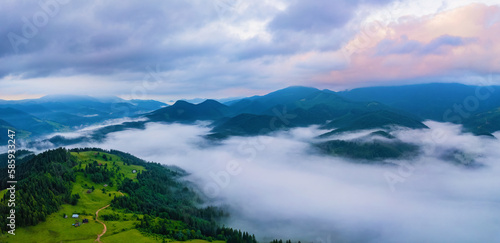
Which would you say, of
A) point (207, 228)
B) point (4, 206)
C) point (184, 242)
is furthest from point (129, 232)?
point (4, 206)

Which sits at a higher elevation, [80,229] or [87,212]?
[87,212]

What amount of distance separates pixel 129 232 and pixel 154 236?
1266 centimetres

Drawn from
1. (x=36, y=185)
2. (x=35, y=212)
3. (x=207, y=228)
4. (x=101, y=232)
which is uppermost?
(x=36, y=185)

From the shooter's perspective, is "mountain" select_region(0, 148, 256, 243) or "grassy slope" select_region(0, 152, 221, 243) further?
"mountain" select_region(0, 148, 256, 243)

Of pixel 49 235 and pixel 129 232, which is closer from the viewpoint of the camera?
pixel 49 235

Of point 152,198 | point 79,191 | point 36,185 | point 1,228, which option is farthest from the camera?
point 152,198

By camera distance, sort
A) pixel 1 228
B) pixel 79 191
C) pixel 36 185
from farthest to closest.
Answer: pixel 79 191
pixel 36 185
pixel 1 228

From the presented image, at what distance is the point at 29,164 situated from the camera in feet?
655

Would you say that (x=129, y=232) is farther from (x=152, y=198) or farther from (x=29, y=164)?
(x=29, y=164)

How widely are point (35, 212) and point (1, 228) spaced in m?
13.0

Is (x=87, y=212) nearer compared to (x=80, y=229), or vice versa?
(x=80, y=229)

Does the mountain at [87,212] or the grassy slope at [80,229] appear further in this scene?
the mountain at [87,212]

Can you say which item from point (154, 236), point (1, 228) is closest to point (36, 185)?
point (1, 228)

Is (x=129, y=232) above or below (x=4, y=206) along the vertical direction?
below
